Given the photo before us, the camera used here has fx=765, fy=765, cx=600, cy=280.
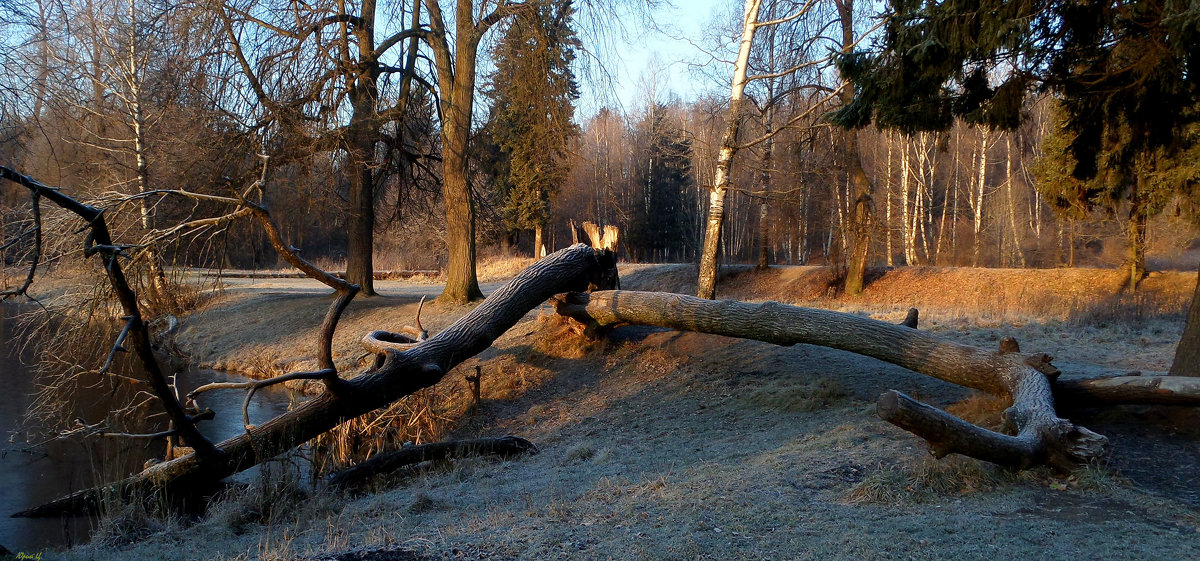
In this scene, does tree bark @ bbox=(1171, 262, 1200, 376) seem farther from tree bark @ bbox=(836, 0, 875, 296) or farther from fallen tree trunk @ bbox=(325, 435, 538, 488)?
tree bark @ bbox=(836, 0, 875, 296)

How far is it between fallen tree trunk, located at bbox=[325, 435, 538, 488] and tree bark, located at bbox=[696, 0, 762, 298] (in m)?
6.23

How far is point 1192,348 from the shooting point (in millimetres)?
7094

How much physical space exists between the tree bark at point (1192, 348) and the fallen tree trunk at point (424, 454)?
21.1ft

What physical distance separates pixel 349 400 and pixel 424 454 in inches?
37.8

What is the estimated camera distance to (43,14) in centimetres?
632

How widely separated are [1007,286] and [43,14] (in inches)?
829

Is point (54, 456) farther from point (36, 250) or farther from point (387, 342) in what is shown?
point (36, 250)

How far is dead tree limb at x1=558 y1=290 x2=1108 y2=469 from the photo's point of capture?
514cm

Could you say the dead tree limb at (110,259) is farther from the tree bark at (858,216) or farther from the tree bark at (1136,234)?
the tree bark at (1136,234)

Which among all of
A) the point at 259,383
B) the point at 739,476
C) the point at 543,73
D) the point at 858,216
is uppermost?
the point at 543,73

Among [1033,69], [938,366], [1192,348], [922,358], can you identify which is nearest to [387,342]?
[922,358]

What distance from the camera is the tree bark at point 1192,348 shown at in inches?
277

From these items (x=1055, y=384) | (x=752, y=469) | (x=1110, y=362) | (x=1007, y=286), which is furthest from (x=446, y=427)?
(x=1007, y=286)

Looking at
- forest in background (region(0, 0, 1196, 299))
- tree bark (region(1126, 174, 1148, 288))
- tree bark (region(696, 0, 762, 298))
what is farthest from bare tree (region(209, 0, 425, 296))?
tree bark (region(1126, 174, 1148, 288))
